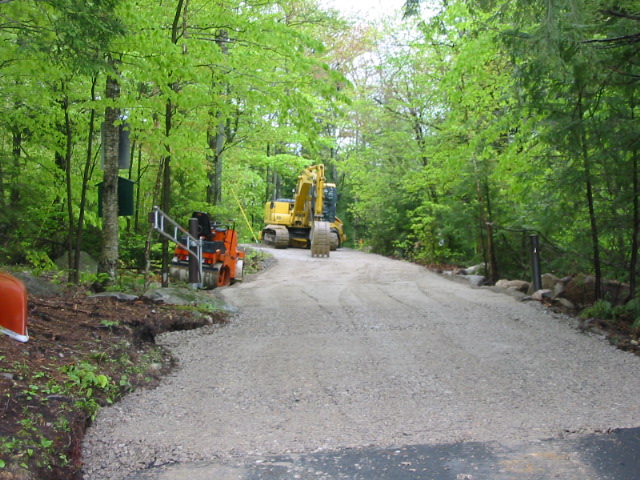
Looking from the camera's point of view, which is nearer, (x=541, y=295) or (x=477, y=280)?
(x=541, y=295)

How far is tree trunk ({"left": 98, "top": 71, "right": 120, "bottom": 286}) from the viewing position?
1020cm

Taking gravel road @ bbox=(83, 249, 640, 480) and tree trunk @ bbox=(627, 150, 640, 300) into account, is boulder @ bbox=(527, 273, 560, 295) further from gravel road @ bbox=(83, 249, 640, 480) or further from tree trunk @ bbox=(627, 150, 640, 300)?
tree trunk @ bbox=(627, 150, 640, 300)

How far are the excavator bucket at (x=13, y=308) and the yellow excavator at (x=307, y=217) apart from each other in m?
19.3

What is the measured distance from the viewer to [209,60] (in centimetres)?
968

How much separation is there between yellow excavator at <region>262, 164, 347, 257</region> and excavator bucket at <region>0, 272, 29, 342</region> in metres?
19.3

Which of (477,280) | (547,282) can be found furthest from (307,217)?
(547,282)

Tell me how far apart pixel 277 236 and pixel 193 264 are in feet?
55.9

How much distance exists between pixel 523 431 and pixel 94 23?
5.75 m

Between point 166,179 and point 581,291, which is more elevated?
point 166,179

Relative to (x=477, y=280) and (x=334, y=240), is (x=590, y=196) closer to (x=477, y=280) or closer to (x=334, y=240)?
(x=477, y=280)

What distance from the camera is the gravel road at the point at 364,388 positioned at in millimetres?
4531

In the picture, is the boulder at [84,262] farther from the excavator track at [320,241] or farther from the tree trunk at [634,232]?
the tree trunk at [634,232]

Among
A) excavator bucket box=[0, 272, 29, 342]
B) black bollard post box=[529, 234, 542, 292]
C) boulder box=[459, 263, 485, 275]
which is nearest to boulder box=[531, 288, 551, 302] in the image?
black bollard post box=[529, 234, 542, 292]

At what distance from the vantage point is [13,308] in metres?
5.19
